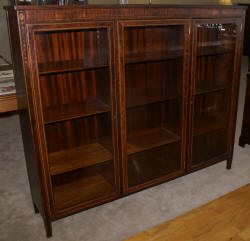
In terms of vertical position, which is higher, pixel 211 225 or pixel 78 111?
pixel 78 111

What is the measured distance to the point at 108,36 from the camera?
5.43 feet

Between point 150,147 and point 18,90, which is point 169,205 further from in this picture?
point 18,90

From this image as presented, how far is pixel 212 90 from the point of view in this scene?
7.39ft

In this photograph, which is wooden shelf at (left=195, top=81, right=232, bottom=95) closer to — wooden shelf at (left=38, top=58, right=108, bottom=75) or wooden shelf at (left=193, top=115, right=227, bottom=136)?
wooden shelf at (left=193, top=115, right=227, bottom=136)

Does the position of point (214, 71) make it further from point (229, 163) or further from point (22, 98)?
point (22, 98)

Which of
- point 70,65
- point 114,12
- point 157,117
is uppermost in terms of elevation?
point 114,12

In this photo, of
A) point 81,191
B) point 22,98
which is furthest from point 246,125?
point 22,98

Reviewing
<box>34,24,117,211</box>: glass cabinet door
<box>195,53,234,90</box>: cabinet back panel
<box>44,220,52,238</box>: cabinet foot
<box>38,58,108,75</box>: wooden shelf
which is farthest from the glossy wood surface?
<box>44,220,52,238</box>: cabinet foot

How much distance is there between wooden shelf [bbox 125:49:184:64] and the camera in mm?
1920

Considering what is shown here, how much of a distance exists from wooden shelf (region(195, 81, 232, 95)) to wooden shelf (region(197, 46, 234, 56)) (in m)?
0.24

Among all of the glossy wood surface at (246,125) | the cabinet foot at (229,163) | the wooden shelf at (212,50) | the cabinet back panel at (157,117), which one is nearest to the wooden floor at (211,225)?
the cabinet back panel at (157,117)

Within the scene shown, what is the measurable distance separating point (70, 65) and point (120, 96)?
34 centimetres

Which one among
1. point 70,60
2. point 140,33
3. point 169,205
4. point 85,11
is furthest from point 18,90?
point 169,205

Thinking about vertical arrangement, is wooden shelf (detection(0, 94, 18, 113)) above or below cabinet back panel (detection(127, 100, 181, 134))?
above
